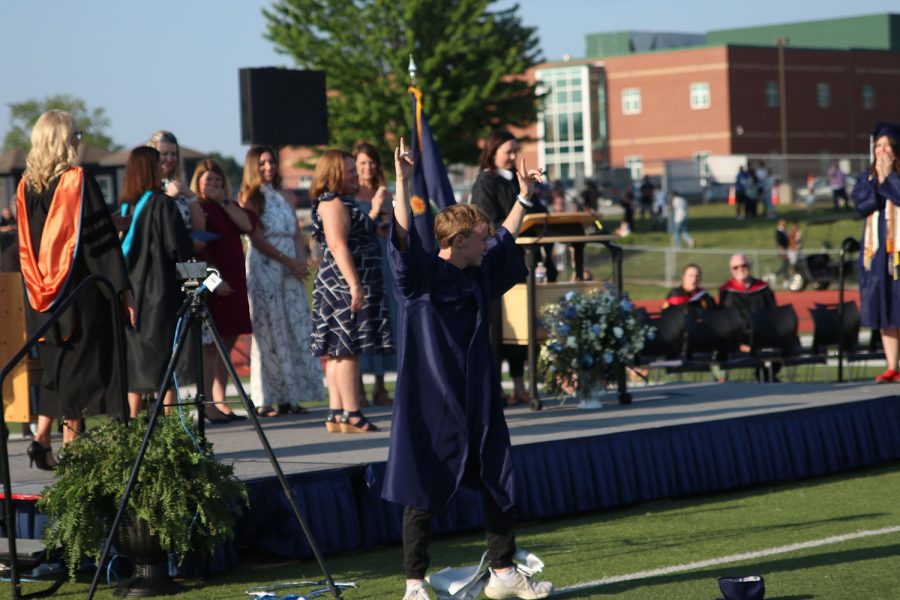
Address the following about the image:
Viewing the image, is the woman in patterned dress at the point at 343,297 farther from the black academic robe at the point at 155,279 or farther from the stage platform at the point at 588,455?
the black academic robe at the point at 155,279

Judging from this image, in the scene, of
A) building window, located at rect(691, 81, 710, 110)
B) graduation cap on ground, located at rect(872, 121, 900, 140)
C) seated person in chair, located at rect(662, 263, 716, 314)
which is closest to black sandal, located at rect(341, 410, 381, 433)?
graduation cap on ground, located at rect(872, 121, 900, 140)

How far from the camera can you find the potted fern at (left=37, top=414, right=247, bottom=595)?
20.7ft

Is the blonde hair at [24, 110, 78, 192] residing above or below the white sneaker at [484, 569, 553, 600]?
above

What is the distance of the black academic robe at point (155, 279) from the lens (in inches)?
344

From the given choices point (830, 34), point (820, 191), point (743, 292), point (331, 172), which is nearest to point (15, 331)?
point (331, 172)

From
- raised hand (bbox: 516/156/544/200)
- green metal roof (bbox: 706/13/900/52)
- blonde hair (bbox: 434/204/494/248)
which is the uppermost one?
green metal roof (bbox: 706/13/900/52)

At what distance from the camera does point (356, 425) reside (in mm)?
9125

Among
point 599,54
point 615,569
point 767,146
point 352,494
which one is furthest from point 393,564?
point 599,54

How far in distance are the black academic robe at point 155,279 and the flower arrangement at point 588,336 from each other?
2.73m

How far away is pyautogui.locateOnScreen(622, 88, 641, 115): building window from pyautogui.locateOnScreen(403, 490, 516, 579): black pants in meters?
75.5

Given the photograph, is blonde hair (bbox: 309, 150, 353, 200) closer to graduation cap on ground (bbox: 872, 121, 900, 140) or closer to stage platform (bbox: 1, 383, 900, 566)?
stage platform (bbox: 1, 383, 900, 566)

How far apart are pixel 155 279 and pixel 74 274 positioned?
1142 mm

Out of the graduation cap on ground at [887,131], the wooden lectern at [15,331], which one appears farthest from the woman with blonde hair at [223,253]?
the graduation cap on ground at [887,131]

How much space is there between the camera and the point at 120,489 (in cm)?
636
